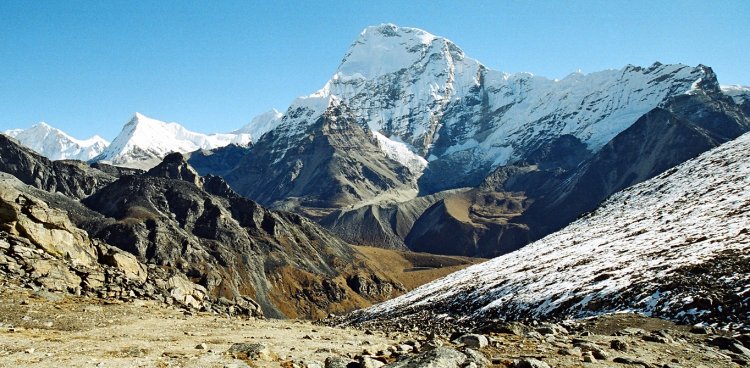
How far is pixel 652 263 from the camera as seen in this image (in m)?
48.2

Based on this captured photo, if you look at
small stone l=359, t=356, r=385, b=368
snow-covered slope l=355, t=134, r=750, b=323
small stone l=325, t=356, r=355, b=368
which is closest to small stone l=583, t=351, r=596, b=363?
small stone l=359, t=356, r=385, b=368

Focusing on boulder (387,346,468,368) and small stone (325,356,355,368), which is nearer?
boulder (387,346,468,368)

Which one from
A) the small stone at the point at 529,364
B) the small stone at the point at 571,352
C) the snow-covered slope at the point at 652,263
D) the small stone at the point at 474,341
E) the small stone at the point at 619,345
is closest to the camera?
the small stone at the point at 529,364

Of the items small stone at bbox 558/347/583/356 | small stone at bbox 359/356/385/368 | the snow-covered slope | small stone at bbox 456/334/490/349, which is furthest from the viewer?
the snow-covered slope

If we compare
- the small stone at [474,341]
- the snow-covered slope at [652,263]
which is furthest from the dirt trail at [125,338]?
the snow-covered slope at [652,263]

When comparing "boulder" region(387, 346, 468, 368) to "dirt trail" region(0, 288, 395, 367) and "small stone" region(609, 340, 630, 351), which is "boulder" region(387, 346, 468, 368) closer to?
"dirt trail" region(0, 288, 395, 367)

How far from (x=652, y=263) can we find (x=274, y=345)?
36.6 m

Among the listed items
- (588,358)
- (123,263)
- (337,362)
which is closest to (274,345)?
(337,362)

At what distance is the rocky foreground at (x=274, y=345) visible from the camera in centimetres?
1836

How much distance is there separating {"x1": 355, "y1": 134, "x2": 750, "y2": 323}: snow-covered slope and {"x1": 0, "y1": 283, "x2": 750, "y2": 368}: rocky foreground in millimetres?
4690

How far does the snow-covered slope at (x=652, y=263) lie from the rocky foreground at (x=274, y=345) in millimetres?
4690

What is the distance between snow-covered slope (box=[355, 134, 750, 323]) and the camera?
36.2 meters

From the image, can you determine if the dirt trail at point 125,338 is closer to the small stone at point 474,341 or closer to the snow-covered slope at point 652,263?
the small stone at point 474,341

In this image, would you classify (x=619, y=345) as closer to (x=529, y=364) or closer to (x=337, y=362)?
(x=529, y=364)
